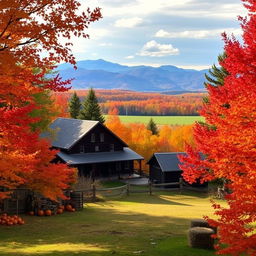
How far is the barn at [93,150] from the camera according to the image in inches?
1918

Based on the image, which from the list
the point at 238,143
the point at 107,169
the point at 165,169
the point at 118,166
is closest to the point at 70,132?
the point at 107,169

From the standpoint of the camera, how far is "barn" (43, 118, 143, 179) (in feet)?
160

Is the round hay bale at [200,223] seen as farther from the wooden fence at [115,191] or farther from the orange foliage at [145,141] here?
the orange foliage at [145,141]

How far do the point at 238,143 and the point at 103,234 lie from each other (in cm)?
→ 765

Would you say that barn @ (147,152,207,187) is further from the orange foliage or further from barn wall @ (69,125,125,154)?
the orange foliage

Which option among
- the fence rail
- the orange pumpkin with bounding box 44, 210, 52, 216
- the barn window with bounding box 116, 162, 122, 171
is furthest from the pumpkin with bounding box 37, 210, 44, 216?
the barn window with bounding box 116, 162, 122, 171

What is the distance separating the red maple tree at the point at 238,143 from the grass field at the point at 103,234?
3.24m

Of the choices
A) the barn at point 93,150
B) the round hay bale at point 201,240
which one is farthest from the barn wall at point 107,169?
the round hay bale at point 201,240

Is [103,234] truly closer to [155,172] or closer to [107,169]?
[155,172]

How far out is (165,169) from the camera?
46781mm

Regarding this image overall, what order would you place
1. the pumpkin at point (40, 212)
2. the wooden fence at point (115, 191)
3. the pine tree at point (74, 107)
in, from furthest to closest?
the pine tree at point (74, 107) → the wooden fence at point (115, 191) → the pumpkin at point (40, 212)

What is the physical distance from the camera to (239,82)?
11.9 metres

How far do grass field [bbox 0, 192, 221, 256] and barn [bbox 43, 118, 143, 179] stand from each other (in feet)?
77.8

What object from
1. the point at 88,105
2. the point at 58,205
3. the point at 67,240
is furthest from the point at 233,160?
the point at 88,105
